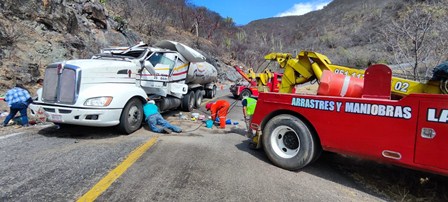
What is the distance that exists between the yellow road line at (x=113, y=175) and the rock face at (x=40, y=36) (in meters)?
8.39

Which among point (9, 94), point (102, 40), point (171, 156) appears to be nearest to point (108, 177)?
point (171, 156)

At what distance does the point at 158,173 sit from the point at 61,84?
3500mm

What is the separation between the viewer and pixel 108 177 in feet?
11.8

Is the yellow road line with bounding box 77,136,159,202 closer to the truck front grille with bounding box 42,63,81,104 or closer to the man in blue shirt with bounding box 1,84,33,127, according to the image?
the truck front grille with bounding box 42,63,81,104

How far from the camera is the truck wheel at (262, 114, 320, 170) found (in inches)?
161

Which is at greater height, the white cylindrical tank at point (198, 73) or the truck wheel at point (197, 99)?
the white cylindrical tank at point (198, 73)

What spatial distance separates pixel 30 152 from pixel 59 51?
33.2 feet

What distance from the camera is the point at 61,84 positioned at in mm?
5738

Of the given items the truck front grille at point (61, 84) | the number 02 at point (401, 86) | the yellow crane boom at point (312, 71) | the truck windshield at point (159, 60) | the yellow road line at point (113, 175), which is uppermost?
the truck windshield at point (159, 60)

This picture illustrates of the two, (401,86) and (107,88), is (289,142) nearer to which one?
(401,86)

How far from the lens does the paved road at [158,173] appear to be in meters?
3.22

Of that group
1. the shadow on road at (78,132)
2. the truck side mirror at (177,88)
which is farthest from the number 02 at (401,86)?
the truck side mirror at (177,88)

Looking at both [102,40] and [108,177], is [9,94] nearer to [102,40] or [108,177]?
[108,177]

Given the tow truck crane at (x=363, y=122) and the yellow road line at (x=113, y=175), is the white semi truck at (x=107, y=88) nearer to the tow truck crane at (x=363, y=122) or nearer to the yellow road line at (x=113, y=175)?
the yellow road line at (x=113, y=175)
